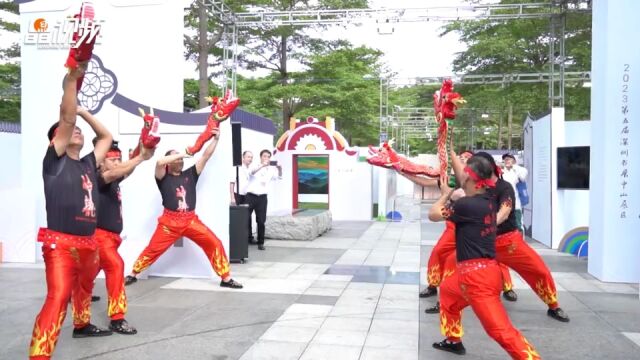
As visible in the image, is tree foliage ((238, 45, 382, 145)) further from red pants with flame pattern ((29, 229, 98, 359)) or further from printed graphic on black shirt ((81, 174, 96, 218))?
red pants with flame pattern ((29, 229, 98, 359))

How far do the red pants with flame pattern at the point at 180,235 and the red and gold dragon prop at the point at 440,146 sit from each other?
2.86 meters

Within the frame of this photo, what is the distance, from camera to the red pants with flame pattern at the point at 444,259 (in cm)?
589

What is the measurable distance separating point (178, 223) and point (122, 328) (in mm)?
1870

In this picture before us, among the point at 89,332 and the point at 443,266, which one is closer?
the point at 89,332

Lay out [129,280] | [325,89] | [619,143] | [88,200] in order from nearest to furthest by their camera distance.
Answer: [88,200] → [129,280] → [619,143] → [325,89]

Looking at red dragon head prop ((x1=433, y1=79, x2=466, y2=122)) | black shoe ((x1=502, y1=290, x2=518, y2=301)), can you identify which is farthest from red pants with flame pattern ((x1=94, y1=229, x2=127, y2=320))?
black shoe ((x1=502, y1=290, x2=518, y2=301))

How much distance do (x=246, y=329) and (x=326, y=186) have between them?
11.8 meters

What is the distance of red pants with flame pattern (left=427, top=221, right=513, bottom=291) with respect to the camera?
19.3 ft

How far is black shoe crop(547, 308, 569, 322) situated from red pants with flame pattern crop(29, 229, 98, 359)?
174 inches

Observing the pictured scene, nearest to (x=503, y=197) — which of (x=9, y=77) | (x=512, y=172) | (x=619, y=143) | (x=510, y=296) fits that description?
(x=510, y=296)

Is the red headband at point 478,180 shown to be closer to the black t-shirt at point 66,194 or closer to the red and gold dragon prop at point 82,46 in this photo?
the red and gold dragon prop at point 82,46

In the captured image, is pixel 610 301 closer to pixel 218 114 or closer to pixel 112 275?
pixel 218 114

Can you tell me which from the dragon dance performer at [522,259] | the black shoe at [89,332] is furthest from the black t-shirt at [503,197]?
the black shoe at [89,332]

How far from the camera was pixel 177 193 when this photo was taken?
21.8ft
